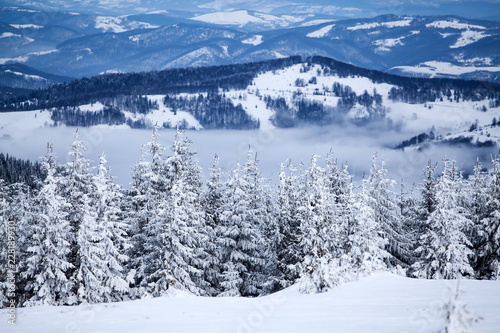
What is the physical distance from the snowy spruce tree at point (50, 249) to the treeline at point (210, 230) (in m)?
0.07

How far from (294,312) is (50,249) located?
55.1ft

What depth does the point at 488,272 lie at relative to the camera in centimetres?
2617

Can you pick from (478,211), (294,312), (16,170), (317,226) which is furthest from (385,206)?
(16,170)

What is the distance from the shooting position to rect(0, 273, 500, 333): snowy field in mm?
9344

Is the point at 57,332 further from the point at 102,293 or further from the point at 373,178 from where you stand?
the point at 373,178

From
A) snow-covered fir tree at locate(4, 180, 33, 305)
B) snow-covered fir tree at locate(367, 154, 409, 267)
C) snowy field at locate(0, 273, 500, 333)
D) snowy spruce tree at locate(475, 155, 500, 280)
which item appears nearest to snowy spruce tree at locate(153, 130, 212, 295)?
snowy field at locate(0, 273, 500, 333)

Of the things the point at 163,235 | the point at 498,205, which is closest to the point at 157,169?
the point at 163,235

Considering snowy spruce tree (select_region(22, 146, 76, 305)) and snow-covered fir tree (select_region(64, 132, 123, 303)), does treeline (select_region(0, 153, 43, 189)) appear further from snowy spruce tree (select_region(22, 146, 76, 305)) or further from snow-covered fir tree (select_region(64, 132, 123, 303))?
snowy spruce tree (select_region(22, 146, 76, 305))

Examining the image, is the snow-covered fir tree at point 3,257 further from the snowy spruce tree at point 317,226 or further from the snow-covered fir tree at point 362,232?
the snow-covered fir tree at point 362,232

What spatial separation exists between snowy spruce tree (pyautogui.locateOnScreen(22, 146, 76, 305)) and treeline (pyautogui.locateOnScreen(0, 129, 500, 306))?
0.24 ft

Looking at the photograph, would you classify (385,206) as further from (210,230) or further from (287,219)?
(210,230)

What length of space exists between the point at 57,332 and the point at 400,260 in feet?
89.8


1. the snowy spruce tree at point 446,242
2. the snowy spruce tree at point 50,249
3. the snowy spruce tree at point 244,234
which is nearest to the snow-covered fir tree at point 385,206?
the snowy spruce tree at point 446,242

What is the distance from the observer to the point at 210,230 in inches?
1161
